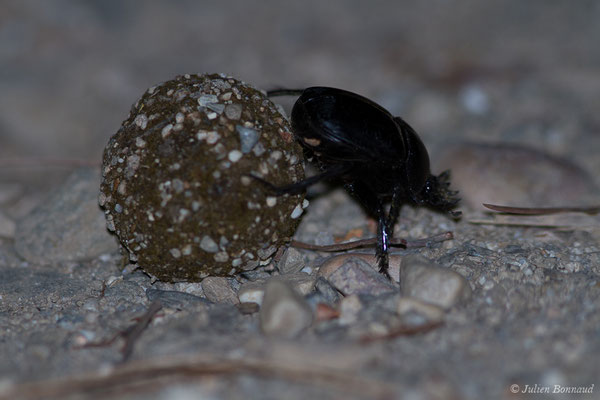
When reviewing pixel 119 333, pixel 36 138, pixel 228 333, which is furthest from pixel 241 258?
pixel 36 138

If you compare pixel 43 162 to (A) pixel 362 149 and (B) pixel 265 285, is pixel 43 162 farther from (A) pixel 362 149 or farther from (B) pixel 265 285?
(A) pixel 362 149

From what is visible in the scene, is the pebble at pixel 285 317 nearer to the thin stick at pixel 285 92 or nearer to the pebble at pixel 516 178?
the thin stick at pixel 285 92

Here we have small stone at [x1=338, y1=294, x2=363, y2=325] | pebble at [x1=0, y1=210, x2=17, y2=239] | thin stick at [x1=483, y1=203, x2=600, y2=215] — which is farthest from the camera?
pebble at [x1=0, y1=210, x2=17, y2=239]

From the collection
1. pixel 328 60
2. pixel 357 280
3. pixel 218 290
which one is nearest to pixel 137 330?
pixel 218 290

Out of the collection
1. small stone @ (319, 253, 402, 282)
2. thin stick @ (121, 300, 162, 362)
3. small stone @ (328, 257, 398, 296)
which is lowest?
thin stick @ (121, 300, 162, 362)

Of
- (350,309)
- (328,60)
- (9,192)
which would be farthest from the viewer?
(328,60)

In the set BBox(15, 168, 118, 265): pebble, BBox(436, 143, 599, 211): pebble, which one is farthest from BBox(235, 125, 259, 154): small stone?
BBox(436, 143, 599, 211): pebble

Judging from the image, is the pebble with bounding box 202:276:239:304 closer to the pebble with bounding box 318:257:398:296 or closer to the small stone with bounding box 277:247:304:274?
the small stone with bounding box 277:247:304:274
